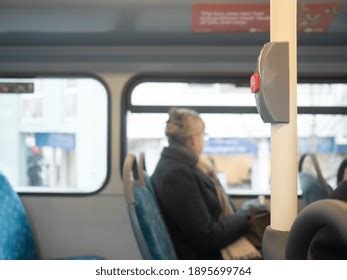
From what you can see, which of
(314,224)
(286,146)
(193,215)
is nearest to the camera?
(314,224)

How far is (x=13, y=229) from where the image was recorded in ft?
7.48

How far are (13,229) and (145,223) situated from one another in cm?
92

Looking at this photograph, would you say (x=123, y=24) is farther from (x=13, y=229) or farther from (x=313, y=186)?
(x=313, y=186)

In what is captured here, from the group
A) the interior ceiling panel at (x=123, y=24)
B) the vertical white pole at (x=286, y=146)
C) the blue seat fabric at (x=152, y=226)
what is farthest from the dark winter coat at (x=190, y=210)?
the vertical white pole at (x=286, y=146)

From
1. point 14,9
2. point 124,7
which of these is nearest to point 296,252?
point 124,7

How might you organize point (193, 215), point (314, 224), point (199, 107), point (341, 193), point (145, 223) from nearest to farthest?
point (314, 224), point (341, 193), point (145, 223), point (193, 215), point (199, 107)

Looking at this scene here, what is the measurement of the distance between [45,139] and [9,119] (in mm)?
295

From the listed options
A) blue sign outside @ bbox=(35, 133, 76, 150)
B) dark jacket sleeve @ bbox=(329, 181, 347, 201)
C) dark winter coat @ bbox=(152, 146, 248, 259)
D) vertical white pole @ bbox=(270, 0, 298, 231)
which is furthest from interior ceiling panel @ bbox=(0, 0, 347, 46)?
dark jacket sleeve @ bbox=(329, 181, 347, 201)

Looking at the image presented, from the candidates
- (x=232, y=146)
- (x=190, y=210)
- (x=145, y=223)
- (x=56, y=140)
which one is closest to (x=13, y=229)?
(x=56, y=140)

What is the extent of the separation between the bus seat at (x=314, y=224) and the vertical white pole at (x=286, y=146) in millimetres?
159

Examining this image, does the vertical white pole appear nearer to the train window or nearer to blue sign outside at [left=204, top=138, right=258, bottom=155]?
blue sign outside at [left=204, top=138, right=258, bottom=155]

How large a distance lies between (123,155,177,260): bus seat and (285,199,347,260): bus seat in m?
1.20

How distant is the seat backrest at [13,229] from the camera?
2.12 meters
